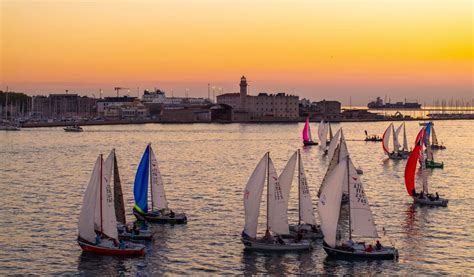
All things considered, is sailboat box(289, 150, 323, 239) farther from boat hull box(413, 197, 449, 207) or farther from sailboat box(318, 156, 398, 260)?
boat hull box(413, 197, 449, 207)

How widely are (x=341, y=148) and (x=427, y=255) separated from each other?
12.0 m

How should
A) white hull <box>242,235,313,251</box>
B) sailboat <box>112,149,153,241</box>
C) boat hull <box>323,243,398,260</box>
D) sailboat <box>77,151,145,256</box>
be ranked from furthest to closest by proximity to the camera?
sailboat <box>112,149,153,241</box> → white hull <box>242,235,313,251</box> → sailboat <box>77,151,145,256</box> → boat hull <box>323,243,398,260</box>

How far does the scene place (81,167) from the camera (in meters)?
71.5

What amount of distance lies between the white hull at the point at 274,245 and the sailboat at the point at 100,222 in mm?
4803

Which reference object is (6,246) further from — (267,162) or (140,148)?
(140,148)

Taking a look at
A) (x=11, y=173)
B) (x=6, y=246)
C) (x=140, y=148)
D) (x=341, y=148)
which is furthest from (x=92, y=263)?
(x=140, y=148)

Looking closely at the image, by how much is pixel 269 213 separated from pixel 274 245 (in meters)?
1.67

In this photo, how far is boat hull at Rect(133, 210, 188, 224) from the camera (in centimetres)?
3756

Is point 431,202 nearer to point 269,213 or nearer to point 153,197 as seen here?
point 269,213

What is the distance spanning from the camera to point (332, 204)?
30688 mm

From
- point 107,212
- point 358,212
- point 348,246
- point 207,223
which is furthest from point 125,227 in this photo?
point 358,212

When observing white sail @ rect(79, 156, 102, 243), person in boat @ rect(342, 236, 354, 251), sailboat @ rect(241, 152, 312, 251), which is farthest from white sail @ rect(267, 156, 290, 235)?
white sail @ rect(79, 156, 102, 243)

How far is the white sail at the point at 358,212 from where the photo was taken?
31.2 metres

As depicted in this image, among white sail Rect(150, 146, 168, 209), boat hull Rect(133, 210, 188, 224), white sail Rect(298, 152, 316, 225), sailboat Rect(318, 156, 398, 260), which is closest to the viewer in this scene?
sailboat Rect(318, 156, 398, 260)
